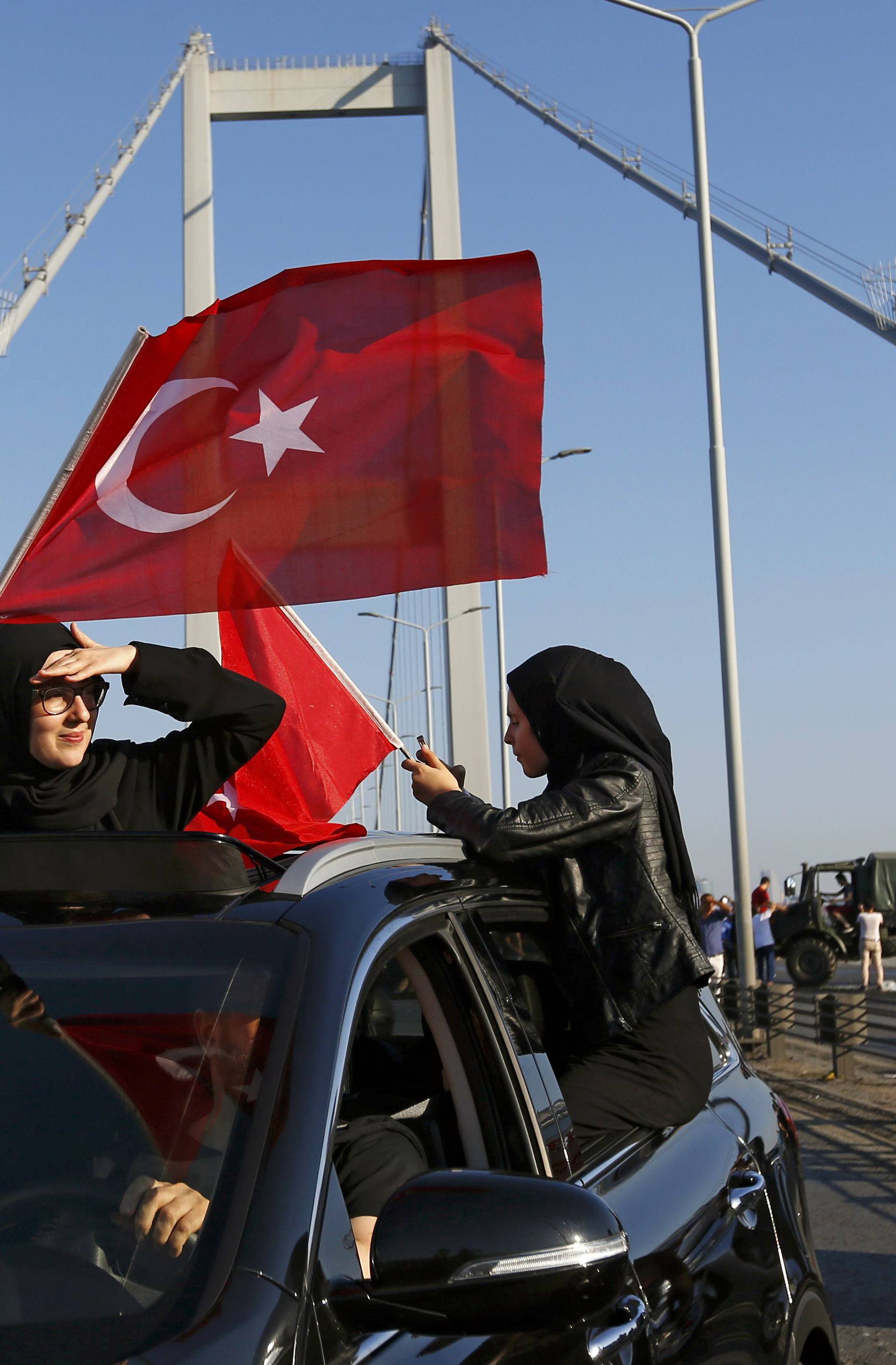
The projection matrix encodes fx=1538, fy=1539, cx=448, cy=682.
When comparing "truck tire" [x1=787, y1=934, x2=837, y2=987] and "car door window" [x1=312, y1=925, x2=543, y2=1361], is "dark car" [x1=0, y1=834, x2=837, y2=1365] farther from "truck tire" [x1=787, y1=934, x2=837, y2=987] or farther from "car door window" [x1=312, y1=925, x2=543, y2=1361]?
"truck tire" [x1=787, y1=934, x2=837, y2=987]

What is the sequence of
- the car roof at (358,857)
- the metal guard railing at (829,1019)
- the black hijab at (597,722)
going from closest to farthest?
the car roof at (358,857) < the black hijab at (597,722) < the metal guard railing at (829,1019)

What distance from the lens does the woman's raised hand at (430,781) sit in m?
3.14

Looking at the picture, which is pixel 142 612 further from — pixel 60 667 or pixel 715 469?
pixel 715 469

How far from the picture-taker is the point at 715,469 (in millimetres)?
17625

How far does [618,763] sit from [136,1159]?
1438 millimetres

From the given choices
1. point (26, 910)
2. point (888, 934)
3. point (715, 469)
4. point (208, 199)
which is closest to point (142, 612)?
point (26, 910)

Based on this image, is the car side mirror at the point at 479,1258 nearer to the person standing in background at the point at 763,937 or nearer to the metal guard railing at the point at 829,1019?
the metal guard railing at the point at 829,1019

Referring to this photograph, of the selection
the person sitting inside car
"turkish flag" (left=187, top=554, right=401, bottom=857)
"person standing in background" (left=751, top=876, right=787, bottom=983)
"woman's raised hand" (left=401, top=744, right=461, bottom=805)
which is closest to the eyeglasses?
"woman's raised hand" (left=401, top=744, right=461, bottom=805)

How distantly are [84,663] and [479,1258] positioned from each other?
5.74 feet

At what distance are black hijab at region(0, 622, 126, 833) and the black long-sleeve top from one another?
0.08 m

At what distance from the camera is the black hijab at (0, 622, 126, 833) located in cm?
298

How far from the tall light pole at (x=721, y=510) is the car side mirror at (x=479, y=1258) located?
14495 millimetres

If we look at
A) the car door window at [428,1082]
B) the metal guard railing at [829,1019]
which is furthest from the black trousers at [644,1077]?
the metal guard railing at [829,1019]

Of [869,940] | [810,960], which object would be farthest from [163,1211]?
[810,960]
